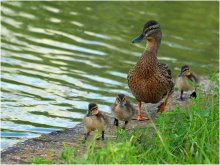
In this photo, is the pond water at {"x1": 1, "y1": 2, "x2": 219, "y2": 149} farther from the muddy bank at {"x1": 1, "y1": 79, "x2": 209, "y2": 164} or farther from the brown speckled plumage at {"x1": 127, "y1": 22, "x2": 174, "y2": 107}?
the brown speckled plumage at {"x1": 127, "y1": 22, "x2": 174, "y2": 107}

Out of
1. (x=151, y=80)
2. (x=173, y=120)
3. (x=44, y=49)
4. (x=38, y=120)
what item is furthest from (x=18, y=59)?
(x=173, y=120)

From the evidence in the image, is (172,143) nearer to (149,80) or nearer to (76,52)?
(149,80)

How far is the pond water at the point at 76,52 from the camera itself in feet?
32.2

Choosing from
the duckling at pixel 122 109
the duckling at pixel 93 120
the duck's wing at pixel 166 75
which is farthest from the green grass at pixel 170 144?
the duck's wing at pixel 166 75

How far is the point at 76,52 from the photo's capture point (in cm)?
1302

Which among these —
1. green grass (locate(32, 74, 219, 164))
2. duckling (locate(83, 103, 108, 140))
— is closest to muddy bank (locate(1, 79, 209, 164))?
duckling (locate(83, 103, 108, 140))

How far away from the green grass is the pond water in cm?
204

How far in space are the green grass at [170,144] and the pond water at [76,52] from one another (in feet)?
6.69

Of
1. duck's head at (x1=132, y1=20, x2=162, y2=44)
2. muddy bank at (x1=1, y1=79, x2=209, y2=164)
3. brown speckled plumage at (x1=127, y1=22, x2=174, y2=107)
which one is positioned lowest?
muddy bank at (x1=1, y1=79, x2=209, y2=164)

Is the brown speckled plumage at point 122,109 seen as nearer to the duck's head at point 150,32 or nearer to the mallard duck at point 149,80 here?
the mallard duck at point 149,80

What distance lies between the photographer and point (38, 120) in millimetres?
9359

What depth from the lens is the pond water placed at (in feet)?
32.2

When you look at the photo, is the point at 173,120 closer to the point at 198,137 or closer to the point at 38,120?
the point at 198,137

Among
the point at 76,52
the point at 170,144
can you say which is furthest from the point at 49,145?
the point at 76,52
